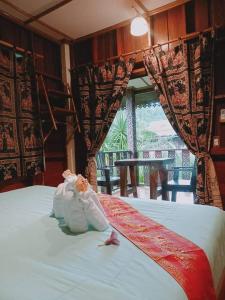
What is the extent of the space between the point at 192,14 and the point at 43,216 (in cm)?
262

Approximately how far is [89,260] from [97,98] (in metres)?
2.56

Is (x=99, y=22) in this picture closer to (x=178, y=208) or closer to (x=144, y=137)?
(x=178, y=208)

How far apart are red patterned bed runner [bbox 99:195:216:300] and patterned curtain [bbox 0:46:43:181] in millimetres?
1629

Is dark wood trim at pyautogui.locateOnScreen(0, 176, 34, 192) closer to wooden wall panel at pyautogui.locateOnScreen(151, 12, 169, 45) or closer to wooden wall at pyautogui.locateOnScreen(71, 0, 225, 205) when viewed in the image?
wooden wall at pyautogui.locateOnScreen(71, 0, 225, 205)

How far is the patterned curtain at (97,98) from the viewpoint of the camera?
3.00m

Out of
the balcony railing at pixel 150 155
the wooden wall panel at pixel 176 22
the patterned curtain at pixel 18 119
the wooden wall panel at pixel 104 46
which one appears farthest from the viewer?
the balcony railing at pixel 150 155

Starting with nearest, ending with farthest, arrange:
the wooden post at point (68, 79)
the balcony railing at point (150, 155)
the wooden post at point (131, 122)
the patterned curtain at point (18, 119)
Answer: the patterned curtain at point (18, 119) < the wooden post at point (68, 79) < the balcony railing at point (150, 155) < the wooden post at point (131, 122)

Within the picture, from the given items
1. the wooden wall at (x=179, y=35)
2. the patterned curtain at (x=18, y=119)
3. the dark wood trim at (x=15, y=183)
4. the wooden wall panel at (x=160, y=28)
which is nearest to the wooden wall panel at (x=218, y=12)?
the wooden wall at (x=179, y=35)

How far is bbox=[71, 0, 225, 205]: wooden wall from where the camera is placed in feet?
8.09

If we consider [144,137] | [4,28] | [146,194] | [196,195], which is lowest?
[146,194]

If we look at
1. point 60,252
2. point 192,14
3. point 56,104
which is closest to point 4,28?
point 56,104

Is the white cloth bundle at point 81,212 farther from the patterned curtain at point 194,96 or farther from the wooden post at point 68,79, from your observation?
the wooden post at point 68,79

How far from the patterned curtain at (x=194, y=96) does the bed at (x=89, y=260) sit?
3.65 feet

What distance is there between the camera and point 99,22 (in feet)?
9.62
